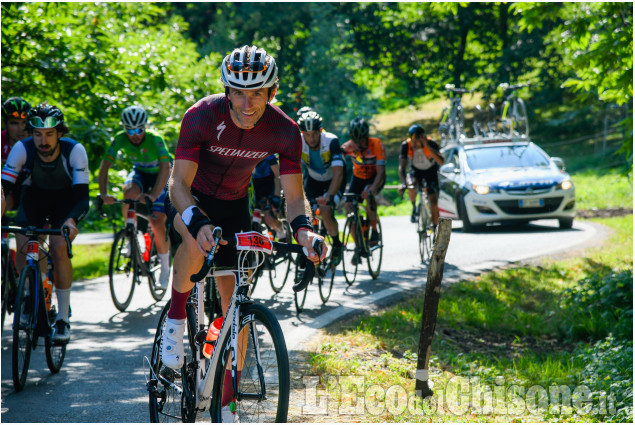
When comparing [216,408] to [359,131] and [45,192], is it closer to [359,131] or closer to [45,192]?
[45,192]

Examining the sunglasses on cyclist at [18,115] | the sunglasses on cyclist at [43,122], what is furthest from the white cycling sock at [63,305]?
the sunglasses on cyclist at [18,115]

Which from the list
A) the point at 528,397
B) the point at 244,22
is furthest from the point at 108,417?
the point at 244,22

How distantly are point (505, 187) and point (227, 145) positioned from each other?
12.4 metres

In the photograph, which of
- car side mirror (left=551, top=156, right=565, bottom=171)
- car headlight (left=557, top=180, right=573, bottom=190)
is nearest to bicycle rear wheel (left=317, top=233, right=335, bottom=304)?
car headlight (left=557, top=180, right=573, bottom=190)

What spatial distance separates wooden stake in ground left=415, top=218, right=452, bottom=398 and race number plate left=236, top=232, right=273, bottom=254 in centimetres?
209

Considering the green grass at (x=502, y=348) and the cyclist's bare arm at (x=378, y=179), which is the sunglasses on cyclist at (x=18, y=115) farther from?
the cyclist's bare arm at (x=378, y=179)

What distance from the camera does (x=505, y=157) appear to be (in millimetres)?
17406

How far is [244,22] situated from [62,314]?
31669mm

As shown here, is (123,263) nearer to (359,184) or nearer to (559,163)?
(359,184)

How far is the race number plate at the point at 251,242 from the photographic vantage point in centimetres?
389

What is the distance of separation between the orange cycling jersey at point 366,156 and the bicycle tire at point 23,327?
5566mm

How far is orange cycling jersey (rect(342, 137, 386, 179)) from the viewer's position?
35.8 feet

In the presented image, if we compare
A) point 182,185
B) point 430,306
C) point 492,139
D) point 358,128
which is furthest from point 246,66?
point 492,139

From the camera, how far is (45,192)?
6.80m
